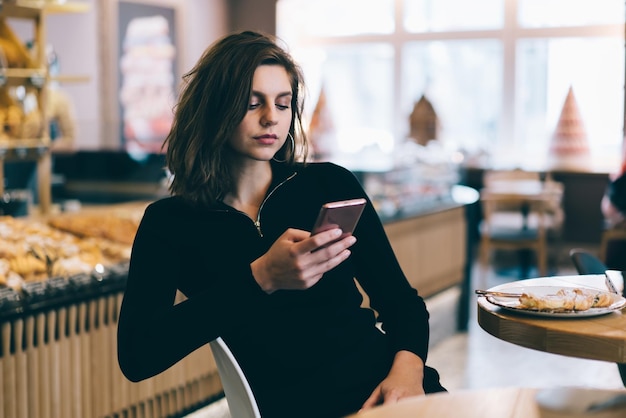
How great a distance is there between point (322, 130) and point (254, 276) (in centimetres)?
572

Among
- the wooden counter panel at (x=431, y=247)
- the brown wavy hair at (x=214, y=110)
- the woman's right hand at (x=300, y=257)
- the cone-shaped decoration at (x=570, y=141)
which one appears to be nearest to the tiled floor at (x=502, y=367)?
the wooden counter panel at (x=431, y=247)

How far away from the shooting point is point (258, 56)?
67.1 inches

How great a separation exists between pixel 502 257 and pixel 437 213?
3.33 meters

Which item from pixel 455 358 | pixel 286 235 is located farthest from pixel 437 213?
pixel 286 235

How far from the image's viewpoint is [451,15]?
9.45 m

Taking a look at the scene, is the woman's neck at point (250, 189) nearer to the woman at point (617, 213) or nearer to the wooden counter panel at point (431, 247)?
the wooden counter panel at point (431, 247)

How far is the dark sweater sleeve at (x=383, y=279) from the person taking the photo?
179 centimetres

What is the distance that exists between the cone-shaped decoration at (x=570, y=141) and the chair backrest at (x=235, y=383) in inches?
283

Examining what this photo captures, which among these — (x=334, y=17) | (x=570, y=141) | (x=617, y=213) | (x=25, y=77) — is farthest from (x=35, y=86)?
(x=334, y=17)

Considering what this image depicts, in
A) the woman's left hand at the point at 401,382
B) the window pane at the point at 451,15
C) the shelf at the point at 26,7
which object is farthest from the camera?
the window pane at the point at 451,15

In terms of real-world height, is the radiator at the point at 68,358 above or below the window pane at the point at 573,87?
below

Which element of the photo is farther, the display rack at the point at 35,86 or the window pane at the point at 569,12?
the window pane at the point at 569,12

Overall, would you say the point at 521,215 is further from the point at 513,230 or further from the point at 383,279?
the point at 383,279

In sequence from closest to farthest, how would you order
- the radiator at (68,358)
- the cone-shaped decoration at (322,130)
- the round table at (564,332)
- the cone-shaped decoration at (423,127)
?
the round table at (564,332) → the radiator at (68,358) → the cone-shaped decoration at (322,130) → the cone-shaped decoration at (423,127)
